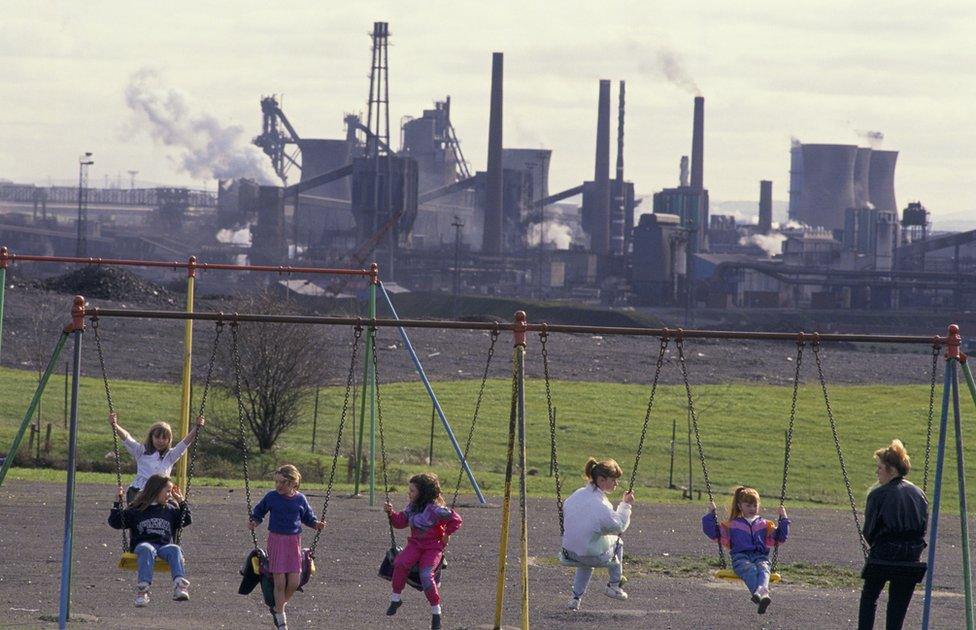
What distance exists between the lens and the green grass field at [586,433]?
93.6ft

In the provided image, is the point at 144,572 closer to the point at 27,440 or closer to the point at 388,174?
the point at 27,440

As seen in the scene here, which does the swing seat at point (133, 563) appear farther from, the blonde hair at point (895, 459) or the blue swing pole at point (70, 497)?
the blonde hair at point (895, 459)

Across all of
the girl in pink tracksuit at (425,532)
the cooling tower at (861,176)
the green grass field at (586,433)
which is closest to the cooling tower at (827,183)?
the cooling tower at (861,176)

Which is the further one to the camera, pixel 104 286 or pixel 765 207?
pixel 765 207

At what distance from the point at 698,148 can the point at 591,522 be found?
129 meters

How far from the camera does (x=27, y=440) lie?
28188 millimetres

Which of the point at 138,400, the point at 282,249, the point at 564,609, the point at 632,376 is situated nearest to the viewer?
the point at 564,609

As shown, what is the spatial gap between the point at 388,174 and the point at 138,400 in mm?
73387

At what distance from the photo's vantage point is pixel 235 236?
146 m

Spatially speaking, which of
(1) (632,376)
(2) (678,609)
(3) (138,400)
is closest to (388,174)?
(1) (632,376)

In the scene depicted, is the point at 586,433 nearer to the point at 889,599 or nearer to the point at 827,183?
the point at 889,599

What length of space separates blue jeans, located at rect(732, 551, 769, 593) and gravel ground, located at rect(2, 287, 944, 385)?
30051mm

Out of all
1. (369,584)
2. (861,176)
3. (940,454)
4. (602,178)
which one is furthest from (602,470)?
(861,176)

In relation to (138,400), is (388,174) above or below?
above
